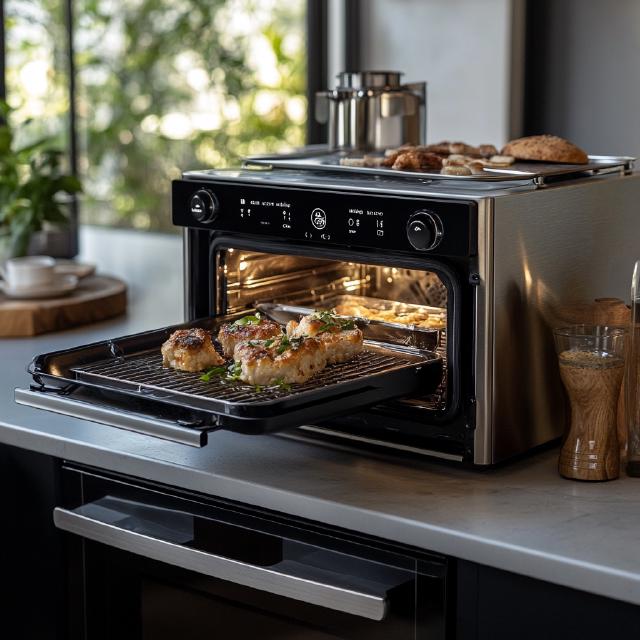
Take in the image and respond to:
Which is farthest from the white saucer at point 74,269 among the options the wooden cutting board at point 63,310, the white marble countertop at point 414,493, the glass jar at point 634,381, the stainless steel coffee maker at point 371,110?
the glass jar at point 634,381

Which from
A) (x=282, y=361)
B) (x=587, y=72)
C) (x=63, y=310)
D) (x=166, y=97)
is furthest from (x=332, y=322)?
(x=166, y=97)

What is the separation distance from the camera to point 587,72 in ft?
8.53

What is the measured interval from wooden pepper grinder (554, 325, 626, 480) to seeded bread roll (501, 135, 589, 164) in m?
0.31

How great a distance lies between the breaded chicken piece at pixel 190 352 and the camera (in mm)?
1388

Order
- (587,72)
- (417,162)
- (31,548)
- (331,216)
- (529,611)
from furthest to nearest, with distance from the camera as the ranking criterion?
(587,72)
(31,548)
(417,162)
(331,216)
(529,611)

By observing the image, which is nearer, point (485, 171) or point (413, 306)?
point (485, 171)

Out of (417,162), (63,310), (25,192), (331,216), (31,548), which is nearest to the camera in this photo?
(331,216)

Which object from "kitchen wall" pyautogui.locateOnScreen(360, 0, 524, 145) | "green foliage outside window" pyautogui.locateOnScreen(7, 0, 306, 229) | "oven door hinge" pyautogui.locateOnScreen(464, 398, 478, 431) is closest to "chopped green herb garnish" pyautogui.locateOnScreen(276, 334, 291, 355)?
"oven door hinge" pyautogui.locateOnScreen(464, 398, 478, 431)

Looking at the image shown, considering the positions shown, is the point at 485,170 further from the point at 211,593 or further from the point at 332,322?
the point at 211,593

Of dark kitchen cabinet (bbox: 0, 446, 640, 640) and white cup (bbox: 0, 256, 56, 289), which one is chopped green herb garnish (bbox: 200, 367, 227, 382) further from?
white cup (bbox: 0, 256, 56, 289)

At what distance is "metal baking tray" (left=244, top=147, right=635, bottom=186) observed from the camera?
143cm

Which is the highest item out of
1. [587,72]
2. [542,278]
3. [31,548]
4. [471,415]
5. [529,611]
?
[587,72]

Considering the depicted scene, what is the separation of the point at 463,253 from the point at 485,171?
0.20 m

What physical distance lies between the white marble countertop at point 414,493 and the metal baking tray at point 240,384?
118 mm
